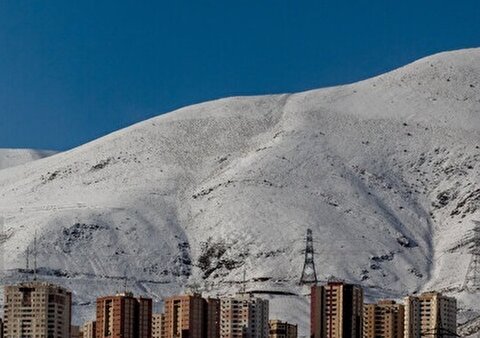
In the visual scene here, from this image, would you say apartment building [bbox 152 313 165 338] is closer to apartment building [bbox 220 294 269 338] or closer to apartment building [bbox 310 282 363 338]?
apartment building [bbox 220 294 269 338]

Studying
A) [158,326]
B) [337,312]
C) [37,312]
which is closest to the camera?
[37,312]

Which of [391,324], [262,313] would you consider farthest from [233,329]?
[391,324]

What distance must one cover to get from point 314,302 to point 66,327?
25.4m

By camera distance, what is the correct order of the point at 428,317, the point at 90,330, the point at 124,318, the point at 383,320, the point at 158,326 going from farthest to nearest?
1. the point at 383,320
2. the point at 428,317
3. the point at 158,326
4. the point at 90,330
5. the point at 124,318

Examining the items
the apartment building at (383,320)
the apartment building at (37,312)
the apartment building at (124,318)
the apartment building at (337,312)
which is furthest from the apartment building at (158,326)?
the apartment building at (383,320)

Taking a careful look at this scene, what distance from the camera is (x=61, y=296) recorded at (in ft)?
556

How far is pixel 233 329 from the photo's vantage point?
18088cm

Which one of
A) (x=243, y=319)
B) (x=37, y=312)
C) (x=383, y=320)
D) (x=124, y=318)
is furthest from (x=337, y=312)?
(x=37, y=312)

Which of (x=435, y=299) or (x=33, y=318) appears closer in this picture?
(x=33, y=318)

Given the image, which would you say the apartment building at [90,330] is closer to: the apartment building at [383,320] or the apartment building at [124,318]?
the apartment building at [124,318]

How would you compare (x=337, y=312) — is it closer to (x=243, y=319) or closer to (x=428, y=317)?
(x=243, y=319)

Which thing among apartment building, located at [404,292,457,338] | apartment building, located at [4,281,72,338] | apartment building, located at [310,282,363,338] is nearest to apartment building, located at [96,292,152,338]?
apartment building, located at [4,281,72,338]

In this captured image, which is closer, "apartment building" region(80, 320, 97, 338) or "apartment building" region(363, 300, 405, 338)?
"apartment building" region(80, 320, 97, 338)

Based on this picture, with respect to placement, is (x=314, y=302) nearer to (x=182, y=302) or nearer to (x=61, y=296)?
(x=182, y=302)
